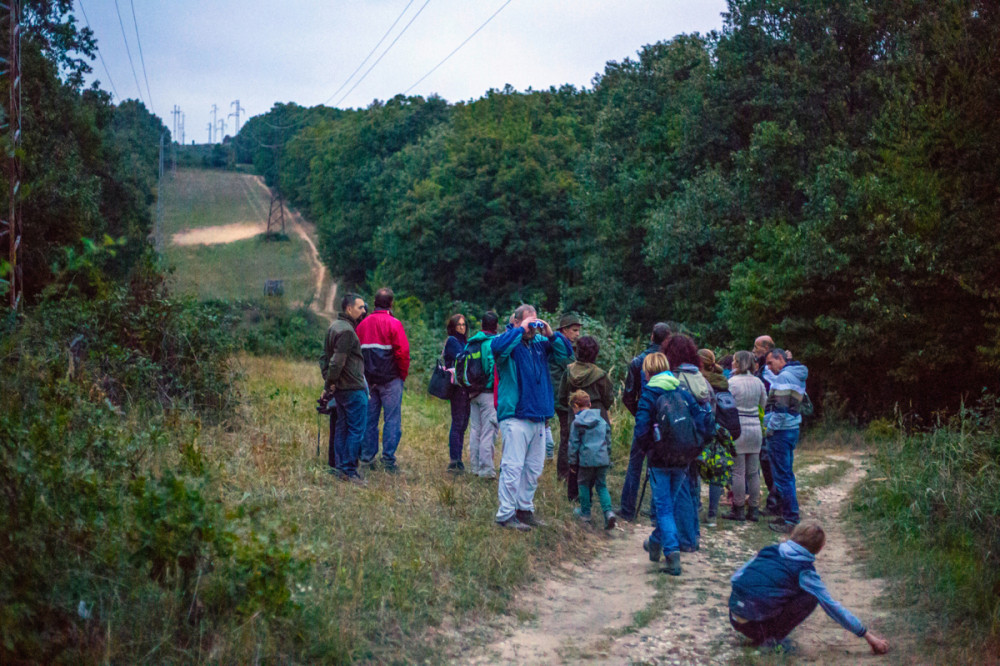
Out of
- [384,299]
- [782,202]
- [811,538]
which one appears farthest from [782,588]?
[782,202]

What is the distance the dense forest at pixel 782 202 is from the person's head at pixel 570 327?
22.3 ft

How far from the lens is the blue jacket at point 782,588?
5.56m

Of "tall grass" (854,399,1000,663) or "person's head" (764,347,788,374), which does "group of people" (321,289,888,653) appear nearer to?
"person's head" (764,347,788,374)

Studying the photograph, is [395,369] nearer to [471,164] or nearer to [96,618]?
[96,618]

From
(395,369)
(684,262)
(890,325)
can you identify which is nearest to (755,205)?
(684,262)

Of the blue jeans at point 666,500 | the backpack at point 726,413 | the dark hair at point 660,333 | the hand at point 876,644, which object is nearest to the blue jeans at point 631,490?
the backpack at point 726,413

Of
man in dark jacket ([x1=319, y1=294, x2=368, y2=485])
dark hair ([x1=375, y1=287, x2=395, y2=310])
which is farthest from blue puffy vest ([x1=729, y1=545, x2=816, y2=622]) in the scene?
dark hair ([x1=375, y1=287, x2=395, y2=310])

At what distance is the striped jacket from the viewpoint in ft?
31.6

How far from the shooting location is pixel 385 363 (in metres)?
9.65

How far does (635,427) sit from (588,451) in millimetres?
928

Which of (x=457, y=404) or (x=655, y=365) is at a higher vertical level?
(x=655, y=365)

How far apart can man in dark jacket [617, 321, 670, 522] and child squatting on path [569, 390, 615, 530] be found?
0.33m

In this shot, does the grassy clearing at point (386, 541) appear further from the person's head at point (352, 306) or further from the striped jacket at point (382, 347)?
the person's head at point (352, 306)

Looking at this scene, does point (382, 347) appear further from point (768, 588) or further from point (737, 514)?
point (768, 588)
